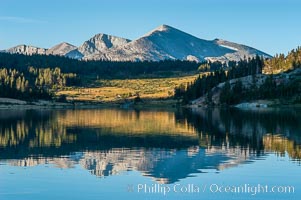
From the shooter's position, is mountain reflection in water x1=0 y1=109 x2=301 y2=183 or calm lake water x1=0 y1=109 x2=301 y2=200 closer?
calm lake water x1=0 y1=109 x2=301 y2=200

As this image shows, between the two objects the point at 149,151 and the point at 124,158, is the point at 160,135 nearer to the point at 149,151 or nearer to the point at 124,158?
the point at 149,151

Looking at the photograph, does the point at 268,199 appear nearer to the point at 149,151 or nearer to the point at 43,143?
the point at 149,151

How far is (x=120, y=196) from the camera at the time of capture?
41.6m

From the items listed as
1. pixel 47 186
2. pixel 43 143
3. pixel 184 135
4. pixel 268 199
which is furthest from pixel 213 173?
pixel 184 135

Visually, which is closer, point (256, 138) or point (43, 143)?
point (43, 143)

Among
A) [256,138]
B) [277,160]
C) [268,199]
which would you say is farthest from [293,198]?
[256,138]

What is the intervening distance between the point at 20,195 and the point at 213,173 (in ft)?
64.7

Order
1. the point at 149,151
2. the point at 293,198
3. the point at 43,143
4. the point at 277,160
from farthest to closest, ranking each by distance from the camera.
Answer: the point at 43,143
the point at 149,151
the point at 277,160
the point at 293,198

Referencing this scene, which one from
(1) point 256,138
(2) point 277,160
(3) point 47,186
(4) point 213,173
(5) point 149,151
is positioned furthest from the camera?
(1) point 256,138

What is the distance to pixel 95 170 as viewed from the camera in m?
54.1

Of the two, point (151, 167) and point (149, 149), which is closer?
point (151, 167)

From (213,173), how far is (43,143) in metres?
37.7

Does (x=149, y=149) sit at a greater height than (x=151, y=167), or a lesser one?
greater

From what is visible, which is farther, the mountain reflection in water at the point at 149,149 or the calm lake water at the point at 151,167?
the mountain reflection in water at the point at 149,149
